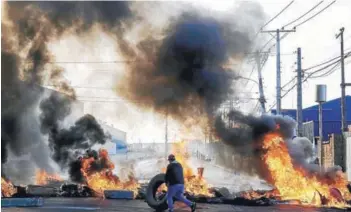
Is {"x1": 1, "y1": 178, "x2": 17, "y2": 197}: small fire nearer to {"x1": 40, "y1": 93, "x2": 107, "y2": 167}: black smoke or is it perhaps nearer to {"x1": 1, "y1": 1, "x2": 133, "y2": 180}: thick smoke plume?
{"x1": 1, "y1": 1, "x2": 133, "y2": 180}: thick smoke plume

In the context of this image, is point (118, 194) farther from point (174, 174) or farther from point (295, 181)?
point (295, 181)

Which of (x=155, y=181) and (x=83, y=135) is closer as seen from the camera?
(x=155, y=181)

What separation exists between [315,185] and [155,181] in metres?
5.44

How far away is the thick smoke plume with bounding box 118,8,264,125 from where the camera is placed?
19391 mm

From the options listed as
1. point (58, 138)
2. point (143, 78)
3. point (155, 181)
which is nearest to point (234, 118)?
point (143, 78)

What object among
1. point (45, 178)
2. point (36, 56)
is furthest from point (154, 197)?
A: point (45, 178)

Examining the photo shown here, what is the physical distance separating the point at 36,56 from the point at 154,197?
8.62 metres

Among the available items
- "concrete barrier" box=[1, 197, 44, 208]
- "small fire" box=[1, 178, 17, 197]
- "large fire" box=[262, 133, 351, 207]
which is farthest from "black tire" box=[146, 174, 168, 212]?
"small fire" box=[1, 178, 17, 197]

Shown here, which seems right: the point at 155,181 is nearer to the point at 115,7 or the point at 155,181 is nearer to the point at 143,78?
the point at 143,78

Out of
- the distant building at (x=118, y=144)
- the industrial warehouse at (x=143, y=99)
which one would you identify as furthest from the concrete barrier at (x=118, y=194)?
the distant building at (x=118, y=144)

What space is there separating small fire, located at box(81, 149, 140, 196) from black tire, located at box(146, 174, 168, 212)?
3.83 metres

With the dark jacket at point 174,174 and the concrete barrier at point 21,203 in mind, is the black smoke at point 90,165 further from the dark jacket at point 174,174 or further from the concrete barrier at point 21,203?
the dark jacket at point 174,174

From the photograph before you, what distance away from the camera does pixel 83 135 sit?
23172 millimetres

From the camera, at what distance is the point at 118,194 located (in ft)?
59.2
